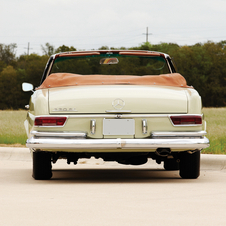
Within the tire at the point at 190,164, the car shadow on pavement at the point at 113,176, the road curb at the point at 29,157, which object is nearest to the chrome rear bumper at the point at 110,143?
the tire at the point at 190,164

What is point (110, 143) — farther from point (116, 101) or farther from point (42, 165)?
point (42, 165)

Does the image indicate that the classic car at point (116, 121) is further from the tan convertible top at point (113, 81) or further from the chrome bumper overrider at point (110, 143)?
the tan convertible top at point (113, 81)

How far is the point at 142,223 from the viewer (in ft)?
11.5

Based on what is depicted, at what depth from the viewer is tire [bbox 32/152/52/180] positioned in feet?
19.4

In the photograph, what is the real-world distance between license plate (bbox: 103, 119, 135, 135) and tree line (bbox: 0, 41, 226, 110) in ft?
213

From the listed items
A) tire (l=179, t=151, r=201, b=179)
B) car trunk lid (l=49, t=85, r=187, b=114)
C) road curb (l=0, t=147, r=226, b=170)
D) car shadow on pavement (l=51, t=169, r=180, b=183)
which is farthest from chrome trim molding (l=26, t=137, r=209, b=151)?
road curb (l=0, t=147, r=226, b=170)

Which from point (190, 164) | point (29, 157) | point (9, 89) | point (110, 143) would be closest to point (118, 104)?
point (110, 143)

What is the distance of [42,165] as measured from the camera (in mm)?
6008

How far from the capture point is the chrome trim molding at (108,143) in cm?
530

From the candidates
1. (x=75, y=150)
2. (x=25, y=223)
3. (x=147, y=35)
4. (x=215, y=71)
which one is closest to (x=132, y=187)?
(x=75, y=150)

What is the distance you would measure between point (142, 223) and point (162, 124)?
6.79ft

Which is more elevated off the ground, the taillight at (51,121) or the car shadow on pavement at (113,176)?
the taillight at (51,121)

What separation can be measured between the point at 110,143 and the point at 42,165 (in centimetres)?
117

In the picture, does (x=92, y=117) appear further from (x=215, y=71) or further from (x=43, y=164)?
(x=215, y=71)
